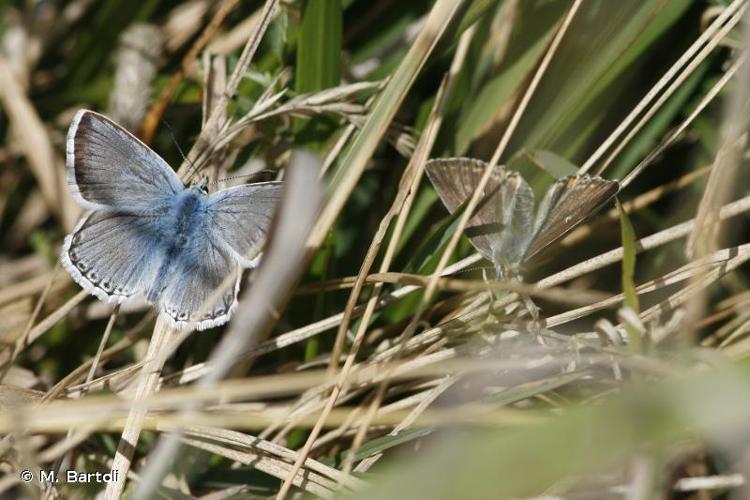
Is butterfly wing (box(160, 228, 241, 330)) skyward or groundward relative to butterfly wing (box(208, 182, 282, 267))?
groundward

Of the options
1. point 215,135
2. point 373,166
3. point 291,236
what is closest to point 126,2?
point 215,135

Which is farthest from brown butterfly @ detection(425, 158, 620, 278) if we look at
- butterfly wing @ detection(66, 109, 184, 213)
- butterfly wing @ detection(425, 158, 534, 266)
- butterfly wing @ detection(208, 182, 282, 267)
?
butterfly wing @ detection(66, 109, 184, 213)

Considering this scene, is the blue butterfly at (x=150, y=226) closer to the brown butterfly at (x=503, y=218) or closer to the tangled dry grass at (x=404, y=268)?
the tangled dry grass at (x=404, y=268)

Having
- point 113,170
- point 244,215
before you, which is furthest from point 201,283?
point 113,170

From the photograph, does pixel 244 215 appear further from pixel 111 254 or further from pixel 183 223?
pixel 111 254

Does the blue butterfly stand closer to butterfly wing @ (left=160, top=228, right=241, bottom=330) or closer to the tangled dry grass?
butterfly wing @ (left=160, top=228, right=241, bottom=330)

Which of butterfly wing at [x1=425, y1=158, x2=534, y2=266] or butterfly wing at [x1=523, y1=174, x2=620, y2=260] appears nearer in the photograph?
butterfly wing at [x1=523, y1=174, x2=620, y2=260]
